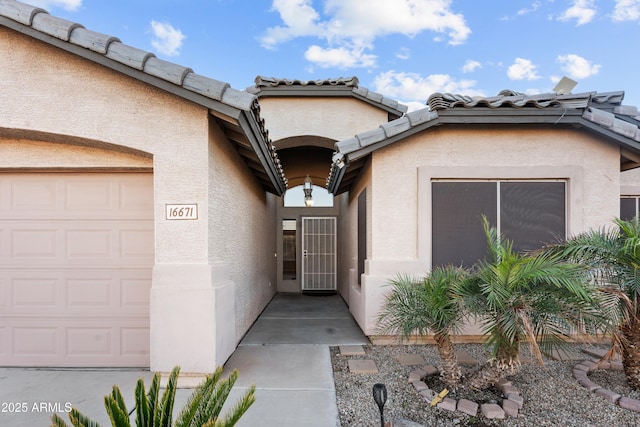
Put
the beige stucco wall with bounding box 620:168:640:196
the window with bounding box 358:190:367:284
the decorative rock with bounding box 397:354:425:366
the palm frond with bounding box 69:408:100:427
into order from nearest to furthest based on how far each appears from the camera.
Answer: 1. the palm frond with bounding box 69:408:100:427
2. the decorative rock with bounding box 397:354:425:366
3. the beige stucco wall with bounding box 620:168:640:196
4. the window with bounding box 358:190:367:284

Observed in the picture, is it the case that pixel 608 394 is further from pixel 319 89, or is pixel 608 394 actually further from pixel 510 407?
pixel 319 89

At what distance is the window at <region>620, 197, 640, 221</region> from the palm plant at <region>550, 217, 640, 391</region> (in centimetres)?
393

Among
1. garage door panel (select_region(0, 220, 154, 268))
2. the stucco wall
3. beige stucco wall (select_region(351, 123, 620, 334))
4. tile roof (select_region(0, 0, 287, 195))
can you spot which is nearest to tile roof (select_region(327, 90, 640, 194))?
beige stucco wall (select_region(351, 123, 620, 334))

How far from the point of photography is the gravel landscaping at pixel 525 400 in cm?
341

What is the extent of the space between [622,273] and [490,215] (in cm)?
235

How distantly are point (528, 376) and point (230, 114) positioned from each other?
543 cm

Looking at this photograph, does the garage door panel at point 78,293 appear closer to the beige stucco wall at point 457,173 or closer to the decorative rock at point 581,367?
the beige stucco wall at point 457,173

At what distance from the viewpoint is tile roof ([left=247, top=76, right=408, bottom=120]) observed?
1021 centimetres

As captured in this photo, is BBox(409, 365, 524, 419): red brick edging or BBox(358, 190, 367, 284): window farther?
BBox(358, 190, 367, 284): window

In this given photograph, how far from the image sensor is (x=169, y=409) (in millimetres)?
2203

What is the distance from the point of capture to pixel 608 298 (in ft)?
12.0

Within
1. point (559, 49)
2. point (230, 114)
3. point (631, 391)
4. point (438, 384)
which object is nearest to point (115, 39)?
point (230, 114)

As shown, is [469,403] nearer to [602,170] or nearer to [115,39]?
[602,170]

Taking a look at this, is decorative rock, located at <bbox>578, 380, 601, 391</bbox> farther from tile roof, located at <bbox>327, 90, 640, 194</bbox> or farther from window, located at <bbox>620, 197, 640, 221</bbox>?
window, located at <bbox>620, 197, 640, 221</bbox>
